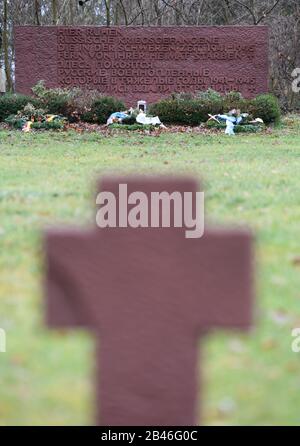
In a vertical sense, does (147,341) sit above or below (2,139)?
below

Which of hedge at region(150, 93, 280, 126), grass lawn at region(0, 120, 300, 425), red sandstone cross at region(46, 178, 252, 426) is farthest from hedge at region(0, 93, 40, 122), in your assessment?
red sandstone cross at region(46, 178, 252, 426)

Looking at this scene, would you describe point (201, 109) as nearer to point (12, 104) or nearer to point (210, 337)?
point (12, 104)

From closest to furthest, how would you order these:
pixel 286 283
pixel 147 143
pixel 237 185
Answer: pixel 286 283, pixel 237 185, pixel 147 143

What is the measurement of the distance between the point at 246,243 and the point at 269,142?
52.3ft

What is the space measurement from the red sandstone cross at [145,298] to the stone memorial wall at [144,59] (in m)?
22.6

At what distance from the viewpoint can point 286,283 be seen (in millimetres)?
4918

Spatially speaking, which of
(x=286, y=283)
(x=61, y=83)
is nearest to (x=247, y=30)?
(x=61, y=83)

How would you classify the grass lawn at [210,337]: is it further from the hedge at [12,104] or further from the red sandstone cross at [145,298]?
the hedge at [12,104]

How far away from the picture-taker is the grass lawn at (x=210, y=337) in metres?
3.23

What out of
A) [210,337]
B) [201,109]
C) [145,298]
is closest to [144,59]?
[201,109]

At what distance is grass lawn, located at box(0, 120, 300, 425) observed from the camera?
10.6 feet

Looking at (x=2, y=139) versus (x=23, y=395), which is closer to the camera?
(x=23, y=395)

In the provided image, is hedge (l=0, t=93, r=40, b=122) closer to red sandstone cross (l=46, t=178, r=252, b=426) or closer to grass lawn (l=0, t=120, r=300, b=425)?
grass lawn (l=0, t=120, r=300, b=425)
